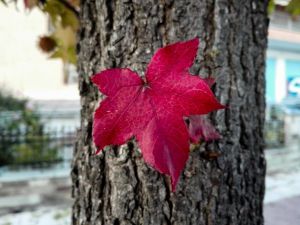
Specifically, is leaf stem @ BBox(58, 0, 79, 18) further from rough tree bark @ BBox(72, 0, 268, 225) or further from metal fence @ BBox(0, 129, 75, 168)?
metal fence @ BBox(0, 129, 75, 168)

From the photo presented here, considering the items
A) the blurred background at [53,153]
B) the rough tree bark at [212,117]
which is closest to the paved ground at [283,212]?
the blurred background at [53,153]

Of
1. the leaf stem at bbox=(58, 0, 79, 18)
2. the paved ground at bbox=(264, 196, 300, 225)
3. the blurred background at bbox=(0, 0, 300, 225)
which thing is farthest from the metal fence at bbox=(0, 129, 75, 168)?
the leaf stem at bbox=(58, 0, 79, 18)

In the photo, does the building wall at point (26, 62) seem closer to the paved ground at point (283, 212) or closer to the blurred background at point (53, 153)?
the blurred background at point (53, 153)

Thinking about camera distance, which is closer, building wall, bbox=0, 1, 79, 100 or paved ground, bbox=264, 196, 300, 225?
paved ground, bbox=264, 196, 300, 225

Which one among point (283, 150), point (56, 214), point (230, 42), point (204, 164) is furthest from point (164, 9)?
point (283, 150)

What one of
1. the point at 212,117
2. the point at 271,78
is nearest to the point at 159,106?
the point at 212,117
